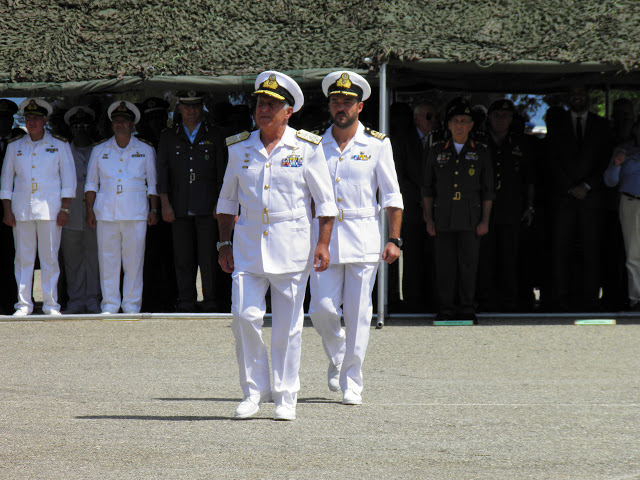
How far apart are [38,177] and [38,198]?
22 cm

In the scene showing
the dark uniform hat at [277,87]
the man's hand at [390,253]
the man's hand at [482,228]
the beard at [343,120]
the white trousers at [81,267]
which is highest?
the dark uniform hat at [277,87]

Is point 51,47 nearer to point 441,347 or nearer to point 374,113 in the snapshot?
point 374,113

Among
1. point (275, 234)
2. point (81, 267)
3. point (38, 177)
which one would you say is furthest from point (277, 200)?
point (81, 267)

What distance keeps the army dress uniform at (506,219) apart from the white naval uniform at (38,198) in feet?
14.7

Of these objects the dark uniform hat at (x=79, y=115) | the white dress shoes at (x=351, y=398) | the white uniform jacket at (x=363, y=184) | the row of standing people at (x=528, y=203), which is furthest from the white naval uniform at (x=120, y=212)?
the white dress shoes at (x=351, y=398)

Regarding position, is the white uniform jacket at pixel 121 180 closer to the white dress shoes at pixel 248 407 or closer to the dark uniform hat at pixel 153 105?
the dark uniform hat at pixel 153 105

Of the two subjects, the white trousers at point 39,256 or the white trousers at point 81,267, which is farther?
the white trousers at point 81,267

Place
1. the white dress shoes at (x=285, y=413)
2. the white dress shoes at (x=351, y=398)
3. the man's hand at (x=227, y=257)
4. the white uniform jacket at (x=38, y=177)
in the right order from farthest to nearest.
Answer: the white uniform jacket at (x=38, y=177), the white dress shoes at (x=351, y=398), the man's hand at (x=227, y=257), the white dress shoes at (x=285, y=413)

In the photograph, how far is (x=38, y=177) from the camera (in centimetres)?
1179

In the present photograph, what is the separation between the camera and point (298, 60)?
444 inches

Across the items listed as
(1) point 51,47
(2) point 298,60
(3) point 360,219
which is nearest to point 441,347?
(3) point 360,219

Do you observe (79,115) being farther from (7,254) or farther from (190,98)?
(7,254)

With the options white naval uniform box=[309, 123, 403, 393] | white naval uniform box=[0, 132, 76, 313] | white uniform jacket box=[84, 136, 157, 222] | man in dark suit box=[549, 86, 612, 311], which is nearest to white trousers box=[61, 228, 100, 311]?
white naval uniform box=[0, 132, 76, 313]

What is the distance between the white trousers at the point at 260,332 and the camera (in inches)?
262
